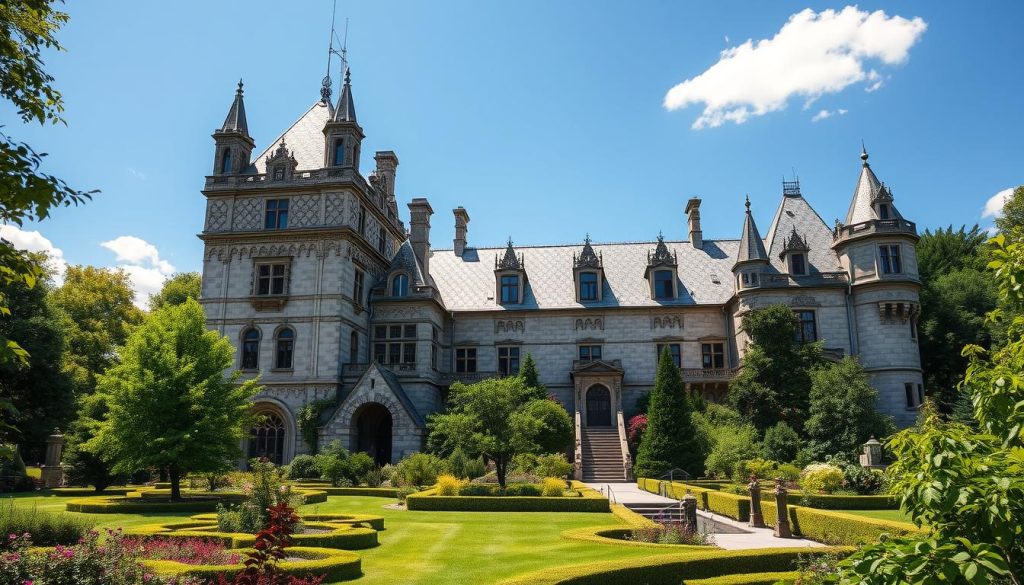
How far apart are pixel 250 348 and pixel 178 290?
2387cm

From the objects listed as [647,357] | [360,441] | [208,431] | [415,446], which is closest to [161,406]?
[208,431]

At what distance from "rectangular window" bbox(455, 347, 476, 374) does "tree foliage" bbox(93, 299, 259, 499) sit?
19446 mm

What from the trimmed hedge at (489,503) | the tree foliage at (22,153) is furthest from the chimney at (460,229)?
the tree foliage at (22,153)

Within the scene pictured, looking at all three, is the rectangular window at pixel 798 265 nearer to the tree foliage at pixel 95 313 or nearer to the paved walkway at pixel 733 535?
the paved walkway at pixel 733 535

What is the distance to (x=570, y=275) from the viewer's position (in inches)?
1804

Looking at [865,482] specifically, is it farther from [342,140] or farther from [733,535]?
[342,140]

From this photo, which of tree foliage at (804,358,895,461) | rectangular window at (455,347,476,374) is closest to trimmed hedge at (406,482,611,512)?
tree foliage at (804,358,895,461)

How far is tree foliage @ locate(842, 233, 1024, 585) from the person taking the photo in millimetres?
3842

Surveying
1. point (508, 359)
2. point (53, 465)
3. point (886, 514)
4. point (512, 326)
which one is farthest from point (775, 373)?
point (53, 465)

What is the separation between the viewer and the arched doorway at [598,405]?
40188 mm

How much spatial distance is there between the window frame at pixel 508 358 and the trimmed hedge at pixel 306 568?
30230mm

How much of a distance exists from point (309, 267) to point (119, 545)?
97.2 feet

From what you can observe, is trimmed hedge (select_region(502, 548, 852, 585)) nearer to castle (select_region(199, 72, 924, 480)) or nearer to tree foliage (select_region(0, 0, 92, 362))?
tree foliage (select_region(0, 0, 92, 362))

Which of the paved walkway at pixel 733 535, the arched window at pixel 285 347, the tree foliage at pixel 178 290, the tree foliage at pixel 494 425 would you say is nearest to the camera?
the paved walkway at pixel 733 535
